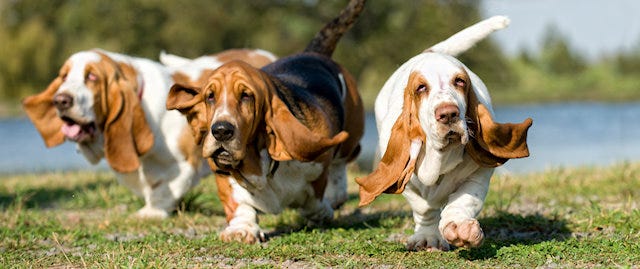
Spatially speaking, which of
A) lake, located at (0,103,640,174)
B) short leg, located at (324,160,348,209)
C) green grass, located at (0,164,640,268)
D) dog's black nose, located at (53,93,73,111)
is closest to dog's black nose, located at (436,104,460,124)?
green grass, located at (0,164,640,268)

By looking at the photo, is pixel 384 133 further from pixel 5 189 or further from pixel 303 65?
pixel 5 189

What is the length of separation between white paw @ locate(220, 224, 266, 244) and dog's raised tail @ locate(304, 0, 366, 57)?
97.2 inches

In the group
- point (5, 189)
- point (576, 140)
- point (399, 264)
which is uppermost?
point (399, 264)

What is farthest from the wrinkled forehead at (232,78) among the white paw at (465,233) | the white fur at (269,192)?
the white paw at (465,233)

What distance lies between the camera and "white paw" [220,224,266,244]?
5.58 meters

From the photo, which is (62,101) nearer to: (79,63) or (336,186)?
(79,63)

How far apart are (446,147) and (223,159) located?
1.37 metres

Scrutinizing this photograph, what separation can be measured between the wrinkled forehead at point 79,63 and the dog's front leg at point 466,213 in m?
3.20

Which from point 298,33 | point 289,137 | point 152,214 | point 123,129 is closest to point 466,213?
point 289,137

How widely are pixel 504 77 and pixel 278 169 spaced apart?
41.5 metres

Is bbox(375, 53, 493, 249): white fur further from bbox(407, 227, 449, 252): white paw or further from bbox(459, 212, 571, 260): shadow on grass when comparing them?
bbox(459, 212, 571, 260): shadow on grass

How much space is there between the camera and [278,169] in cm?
579

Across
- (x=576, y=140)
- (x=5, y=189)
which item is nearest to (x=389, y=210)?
(x=5, y=189)

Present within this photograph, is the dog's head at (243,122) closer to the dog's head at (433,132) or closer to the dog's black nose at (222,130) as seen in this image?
the dog's black nose at (222,130)
